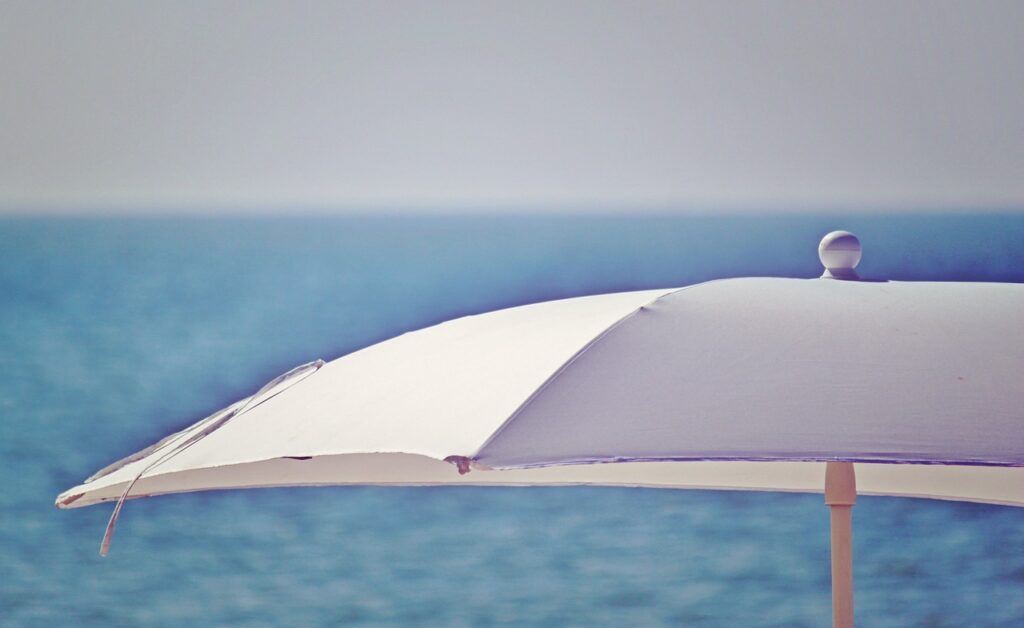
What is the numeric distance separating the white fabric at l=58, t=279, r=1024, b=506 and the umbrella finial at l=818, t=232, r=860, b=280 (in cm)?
11

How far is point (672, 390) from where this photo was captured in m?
1.82

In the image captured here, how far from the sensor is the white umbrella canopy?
67.4 inches

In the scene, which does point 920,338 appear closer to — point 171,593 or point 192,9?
point 171,593

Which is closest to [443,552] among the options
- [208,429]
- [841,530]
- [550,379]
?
[841,530]

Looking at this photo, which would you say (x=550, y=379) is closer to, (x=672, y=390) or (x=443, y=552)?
(x=672, y=390)

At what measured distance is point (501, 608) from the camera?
1129cm

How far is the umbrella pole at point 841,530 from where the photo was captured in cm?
252

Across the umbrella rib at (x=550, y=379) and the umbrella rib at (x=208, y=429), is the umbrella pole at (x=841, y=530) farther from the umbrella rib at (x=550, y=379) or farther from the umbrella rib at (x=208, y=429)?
the umbrella rib at (x=208, y=429)

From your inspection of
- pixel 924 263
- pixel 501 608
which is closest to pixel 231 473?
pixel 501 608

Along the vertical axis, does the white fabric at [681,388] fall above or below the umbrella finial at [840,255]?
below

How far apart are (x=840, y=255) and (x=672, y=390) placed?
61 cm

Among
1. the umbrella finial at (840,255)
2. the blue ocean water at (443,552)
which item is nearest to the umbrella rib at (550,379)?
the umbrella finial at (840,255)

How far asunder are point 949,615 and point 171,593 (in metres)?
6.37

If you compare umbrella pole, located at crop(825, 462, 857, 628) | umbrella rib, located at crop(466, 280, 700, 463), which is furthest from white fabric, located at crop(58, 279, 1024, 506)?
umbrella pole, located at crop(825, 462, 857, 628)
